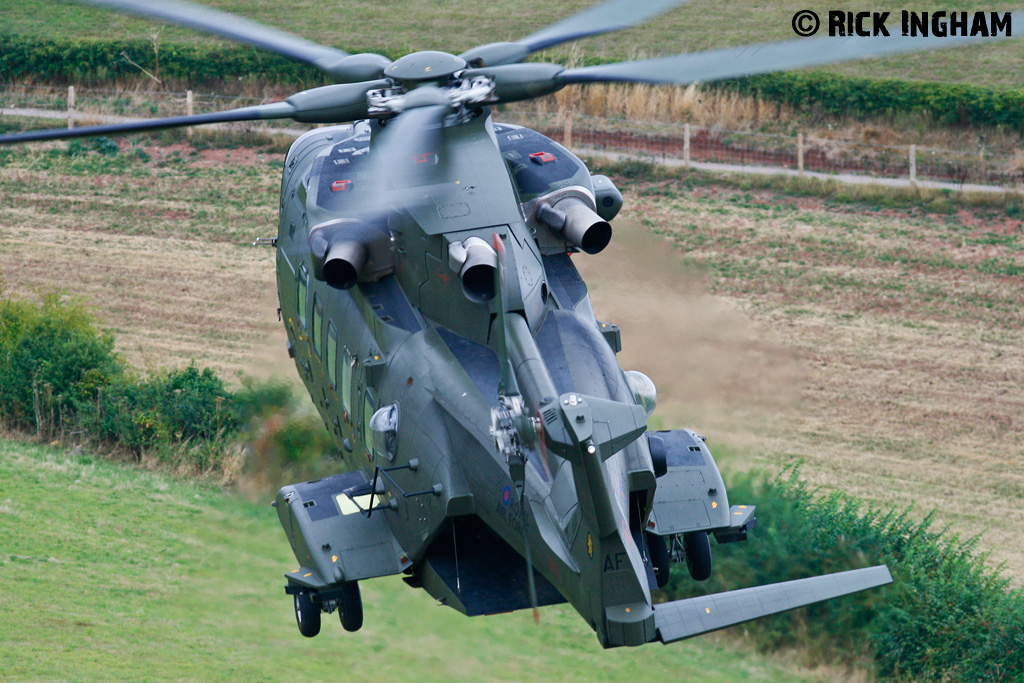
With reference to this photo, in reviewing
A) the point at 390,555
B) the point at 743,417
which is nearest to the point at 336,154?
the point at 390,555

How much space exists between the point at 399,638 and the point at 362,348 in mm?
4057

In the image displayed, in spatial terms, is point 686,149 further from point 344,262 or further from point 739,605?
point 739,605

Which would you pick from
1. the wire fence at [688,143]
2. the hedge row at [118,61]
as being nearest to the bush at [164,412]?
the wire fence at [688,143]

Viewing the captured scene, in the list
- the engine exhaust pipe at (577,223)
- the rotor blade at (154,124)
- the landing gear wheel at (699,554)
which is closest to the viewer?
the rotor blade at (154,124)

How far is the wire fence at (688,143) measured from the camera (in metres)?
38.2

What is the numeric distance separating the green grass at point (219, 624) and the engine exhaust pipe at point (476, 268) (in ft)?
16.6

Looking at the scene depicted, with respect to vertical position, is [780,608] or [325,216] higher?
[325,216]

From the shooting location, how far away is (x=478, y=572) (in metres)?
16.8

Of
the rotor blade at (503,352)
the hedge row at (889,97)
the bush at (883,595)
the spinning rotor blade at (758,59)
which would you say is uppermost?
the spinning rotor blade at (758,59)

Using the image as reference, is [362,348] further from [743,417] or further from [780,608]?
[743,417]

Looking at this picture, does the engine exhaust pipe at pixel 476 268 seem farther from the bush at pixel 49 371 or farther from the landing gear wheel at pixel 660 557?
the bush at pixel 49 371

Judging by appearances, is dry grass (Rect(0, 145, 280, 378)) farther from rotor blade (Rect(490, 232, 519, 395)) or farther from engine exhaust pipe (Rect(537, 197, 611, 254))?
rotor blade (Rect(490, 232, 519, 395))

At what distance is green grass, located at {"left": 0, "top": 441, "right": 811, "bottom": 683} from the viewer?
18.6 m

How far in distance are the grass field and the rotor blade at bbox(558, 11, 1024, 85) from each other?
31.1 m
